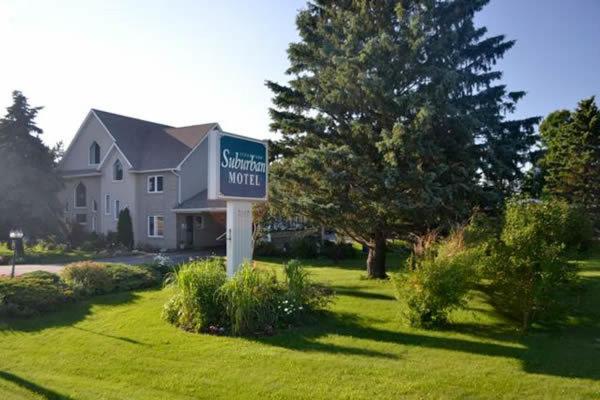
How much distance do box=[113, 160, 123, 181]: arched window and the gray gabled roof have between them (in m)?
1.25

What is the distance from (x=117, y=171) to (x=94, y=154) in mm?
3234

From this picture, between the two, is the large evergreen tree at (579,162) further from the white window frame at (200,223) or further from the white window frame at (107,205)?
the white window frame at (107,205)

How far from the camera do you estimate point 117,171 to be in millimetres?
35281

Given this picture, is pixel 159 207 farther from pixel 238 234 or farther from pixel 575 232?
pixel 575 232

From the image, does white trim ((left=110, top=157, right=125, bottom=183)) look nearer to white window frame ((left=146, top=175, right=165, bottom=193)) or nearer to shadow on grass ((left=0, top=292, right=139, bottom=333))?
white window frame ((left=146, top=175, right=165, bottom=193))

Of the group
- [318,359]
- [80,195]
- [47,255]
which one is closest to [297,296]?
[318,359]

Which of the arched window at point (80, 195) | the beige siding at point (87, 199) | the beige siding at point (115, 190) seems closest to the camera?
the beige siding at point (115, 190)

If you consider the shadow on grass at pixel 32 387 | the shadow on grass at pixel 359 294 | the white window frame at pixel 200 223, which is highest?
the white window frame at pixel 200 223

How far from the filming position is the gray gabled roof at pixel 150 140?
33.8 m

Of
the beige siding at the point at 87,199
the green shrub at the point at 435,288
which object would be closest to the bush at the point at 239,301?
the green shrub at the point at 435,288

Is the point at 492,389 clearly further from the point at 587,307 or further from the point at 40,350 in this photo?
the point at 40,350

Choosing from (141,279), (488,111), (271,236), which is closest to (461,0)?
(488,111)

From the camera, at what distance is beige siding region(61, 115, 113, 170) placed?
36.2 metres

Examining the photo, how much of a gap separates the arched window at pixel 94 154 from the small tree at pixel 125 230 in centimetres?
613
